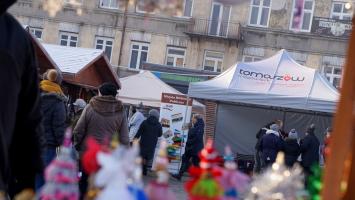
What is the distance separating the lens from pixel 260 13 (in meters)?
32.1

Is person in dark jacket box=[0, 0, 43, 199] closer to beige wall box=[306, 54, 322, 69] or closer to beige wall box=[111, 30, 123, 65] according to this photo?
beige wall box=[306, 54, 322, 69]

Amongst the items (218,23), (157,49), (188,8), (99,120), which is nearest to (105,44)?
(157,49)

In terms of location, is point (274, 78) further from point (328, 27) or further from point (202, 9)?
point (202, 9)

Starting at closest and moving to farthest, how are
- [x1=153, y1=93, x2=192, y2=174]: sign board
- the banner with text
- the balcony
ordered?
1. the banner with text
2. [x1=153, y1=93, x2=192, y2=174]: sign board
3. the balcony

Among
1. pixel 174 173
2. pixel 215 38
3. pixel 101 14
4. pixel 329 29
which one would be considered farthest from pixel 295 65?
pixel 101 14

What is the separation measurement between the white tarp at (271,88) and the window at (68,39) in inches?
672

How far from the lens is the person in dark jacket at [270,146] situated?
44.6 ft

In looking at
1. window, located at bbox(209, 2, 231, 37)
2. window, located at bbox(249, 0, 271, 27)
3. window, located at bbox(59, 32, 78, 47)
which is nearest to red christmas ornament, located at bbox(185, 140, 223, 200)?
window, located at bbox(209, 2, 231, 37)

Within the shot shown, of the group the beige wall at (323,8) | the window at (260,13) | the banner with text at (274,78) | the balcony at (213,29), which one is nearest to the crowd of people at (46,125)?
the banner with text at (274,78)

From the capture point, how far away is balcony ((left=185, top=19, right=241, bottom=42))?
3186 cm

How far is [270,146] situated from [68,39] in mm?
20785

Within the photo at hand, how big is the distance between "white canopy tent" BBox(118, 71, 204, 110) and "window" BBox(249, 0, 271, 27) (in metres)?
12.7

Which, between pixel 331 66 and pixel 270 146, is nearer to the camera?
pixel 270 146

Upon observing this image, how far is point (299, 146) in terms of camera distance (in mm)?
13992
